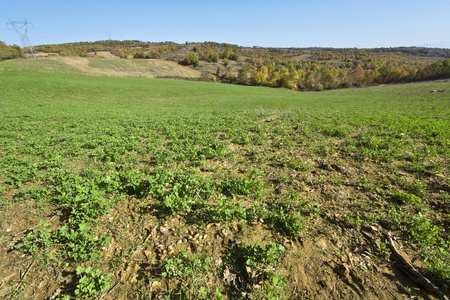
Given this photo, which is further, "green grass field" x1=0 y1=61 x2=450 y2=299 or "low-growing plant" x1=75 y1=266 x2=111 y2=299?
"green grass field" x1=0 y1=61 x2=450 y2=299

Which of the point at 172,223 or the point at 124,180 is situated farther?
the point at 124,180

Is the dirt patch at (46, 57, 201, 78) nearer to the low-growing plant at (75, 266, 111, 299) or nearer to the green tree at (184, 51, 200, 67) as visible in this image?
the green tree at (184, 51, 200, 67)

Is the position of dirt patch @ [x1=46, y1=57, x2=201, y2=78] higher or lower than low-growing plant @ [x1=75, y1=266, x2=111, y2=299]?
higher

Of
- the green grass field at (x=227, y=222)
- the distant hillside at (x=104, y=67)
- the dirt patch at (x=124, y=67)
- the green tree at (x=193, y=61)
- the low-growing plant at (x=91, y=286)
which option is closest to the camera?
the low-growing plant at (x=91, y=286)

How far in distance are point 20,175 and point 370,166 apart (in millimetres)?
12189

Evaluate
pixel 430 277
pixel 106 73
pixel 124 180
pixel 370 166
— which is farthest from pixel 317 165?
pixel 106 73

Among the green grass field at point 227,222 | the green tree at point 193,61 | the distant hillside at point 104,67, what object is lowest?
the green grass field at point 227,222

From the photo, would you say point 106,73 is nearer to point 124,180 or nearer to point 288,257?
point 124,180

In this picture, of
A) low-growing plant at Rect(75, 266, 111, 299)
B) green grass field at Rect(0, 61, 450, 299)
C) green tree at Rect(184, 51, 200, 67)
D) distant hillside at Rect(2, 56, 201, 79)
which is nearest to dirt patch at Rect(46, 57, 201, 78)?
distant hillside at Rect(2, 56, 201, 79)

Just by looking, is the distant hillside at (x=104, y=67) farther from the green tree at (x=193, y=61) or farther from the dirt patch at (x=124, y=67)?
the green tree at (x=193, y=61)

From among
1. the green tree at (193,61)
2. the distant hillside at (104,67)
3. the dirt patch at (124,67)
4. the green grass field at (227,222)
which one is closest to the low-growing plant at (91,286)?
the green grass field at (227,222)

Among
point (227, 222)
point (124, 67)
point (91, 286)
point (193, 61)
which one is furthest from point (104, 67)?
point (91, 286)

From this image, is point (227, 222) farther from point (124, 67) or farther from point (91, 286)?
point (124, 67)

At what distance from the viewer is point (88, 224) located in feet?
14.1
